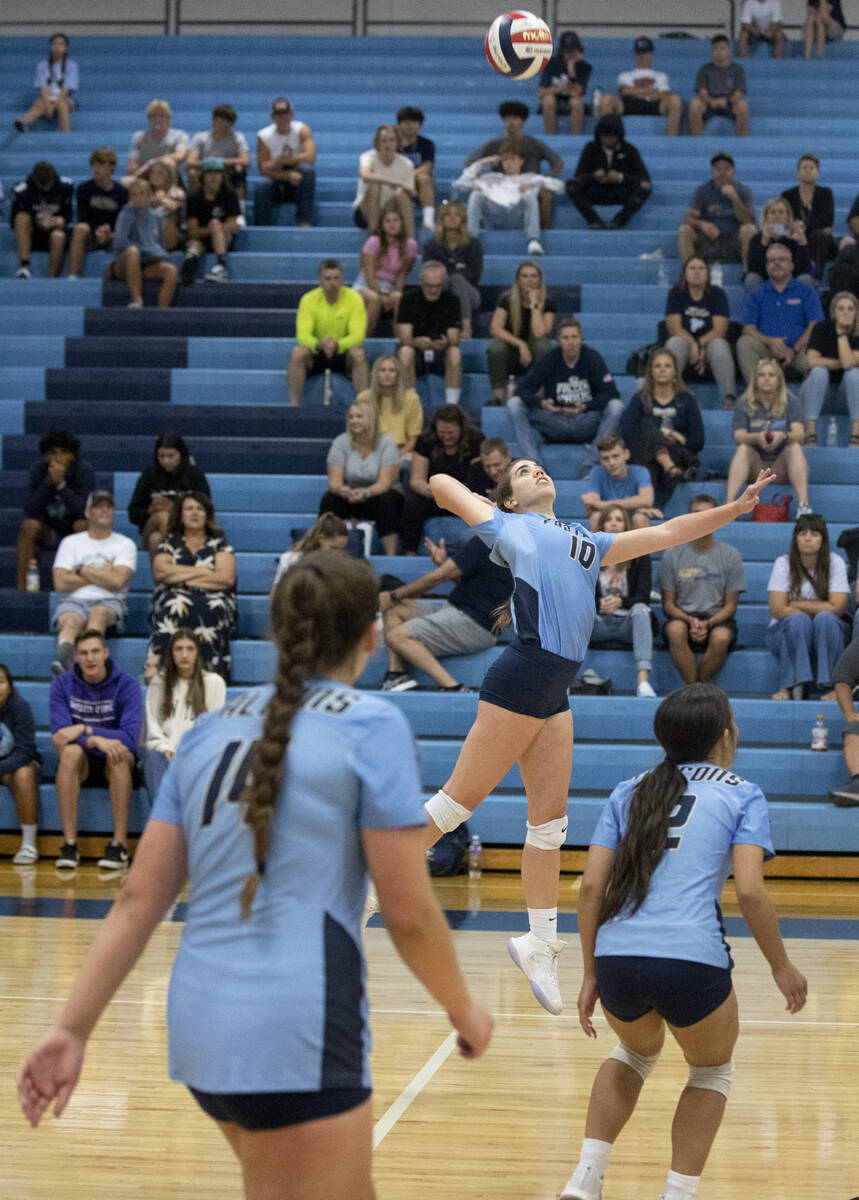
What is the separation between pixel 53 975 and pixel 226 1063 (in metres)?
4.40

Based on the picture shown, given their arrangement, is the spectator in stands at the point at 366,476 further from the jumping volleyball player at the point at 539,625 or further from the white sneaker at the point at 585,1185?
the white sneaker at the point at 585,1185

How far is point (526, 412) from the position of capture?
10.8m

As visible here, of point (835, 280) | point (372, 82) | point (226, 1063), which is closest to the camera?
point (226, 1063)

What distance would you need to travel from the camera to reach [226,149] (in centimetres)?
1358

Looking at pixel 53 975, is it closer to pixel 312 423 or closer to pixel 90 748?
pixel 90 748

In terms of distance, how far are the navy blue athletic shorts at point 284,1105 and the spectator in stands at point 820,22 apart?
15.7m

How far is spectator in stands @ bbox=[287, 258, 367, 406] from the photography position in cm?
1134

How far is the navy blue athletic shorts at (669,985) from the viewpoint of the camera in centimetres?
326

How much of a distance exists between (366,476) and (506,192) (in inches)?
164

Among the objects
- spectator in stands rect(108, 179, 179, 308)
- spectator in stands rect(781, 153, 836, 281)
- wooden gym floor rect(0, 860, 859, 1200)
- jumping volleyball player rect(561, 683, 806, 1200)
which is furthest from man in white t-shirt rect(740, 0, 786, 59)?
jumping volleyball player rect(561, 683, 806, 1200)

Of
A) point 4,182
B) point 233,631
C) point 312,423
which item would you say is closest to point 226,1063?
point 233,631

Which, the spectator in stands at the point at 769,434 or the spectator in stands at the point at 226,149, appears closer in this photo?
the spectator in stands at the point at 769,434

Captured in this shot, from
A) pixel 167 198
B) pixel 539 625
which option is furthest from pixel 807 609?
pixel 167 198

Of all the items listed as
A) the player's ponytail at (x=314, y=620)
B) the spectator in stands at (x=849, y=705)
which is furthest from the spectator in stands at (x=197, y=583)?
the player's ponytail at (x=314, y=620)
